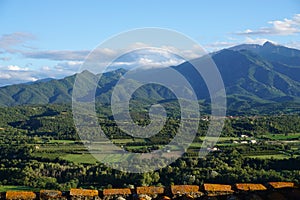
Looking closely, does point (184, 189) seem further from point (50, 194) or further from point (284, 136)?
point (284, 136)

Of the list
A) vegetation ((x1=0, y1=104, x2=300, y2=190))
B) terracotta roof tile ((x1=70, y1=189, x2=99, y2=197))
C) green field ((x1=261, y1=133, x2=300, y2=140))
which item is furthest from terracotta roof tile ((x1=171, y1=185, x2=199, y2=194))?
green field ((x1=261, y1=133, x2=300, y2=140))

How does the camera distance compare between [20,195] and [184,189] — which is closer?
[20,195]

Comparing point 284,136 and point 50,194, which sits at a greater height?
point 50,194

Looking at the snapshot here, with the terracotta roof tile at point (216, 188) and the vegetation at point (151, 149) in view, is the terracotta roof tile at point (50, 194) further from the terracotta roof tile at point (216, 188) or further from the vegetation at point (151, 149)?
the vegetation at point (151, 149)

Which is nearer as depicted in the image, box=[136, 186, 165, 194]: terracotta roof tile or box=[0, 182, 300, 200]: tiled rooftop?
box=[0, 182, 300, 200]: tiled rooftop

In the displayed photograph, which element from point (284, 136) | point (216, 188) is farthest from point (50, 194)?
point (284, 136)

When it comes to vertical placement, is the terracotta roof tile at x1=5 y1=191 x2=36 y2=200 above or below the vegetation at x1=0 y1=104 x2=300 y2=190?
above

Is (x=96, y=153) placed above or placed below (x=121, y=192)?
below

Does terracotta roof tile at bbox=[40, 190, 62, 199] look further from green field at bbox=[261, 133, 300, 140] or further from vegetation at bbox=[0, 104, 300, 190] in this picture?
green field at bbox=[261, 133, 300, 140]

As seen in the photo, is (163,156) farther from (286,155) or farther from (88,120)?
(88,120)

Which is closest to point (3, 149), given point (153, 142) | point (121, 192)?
point (153, 142)

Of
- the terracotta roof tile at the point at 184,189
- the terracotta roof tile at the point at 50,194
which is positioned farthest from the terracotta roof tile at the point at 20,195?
the terracotta roof tile at the point at 184,189
